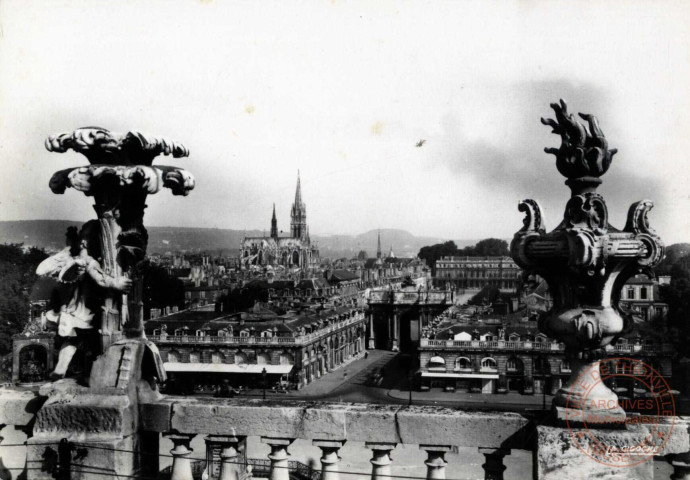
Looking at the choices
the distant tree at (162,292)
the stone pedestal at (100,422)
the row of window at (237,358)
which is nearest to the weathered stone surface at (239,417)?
the stone pedestal at (100,422)

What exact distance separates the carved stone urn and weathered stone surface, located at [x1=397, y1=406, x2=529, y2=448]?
485 millimetres

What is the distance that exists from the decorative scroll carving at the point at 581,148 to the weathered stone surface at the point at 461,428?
2.29 metres

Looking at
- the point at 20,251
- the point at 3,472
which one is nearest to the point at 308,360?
the point at 20,251

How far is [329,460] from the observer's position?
5738mm

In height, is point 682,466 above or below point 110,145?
below

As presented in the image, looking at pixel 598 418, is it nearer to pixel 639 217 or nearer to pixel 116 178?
pixel 639 217

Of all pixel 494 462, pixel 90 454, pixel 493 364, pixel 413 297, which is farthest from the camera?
pixel 413 297

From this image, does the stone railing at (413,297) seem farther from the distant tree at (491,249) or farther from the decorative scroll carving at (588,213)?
the decorative scroll carving at (588,213)

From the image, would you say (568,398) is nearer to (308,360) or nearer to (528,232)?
(528,232)

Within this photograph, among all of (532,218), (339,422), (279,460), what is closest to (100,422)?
(279,460)

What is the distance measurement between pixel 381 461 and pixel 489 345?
5641 centimetres

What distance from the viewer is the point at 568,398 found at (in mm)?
5324

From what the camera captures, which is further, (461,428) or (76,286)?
(76,286)

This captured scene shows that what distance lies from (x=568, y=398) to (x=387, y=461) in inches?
67.7
